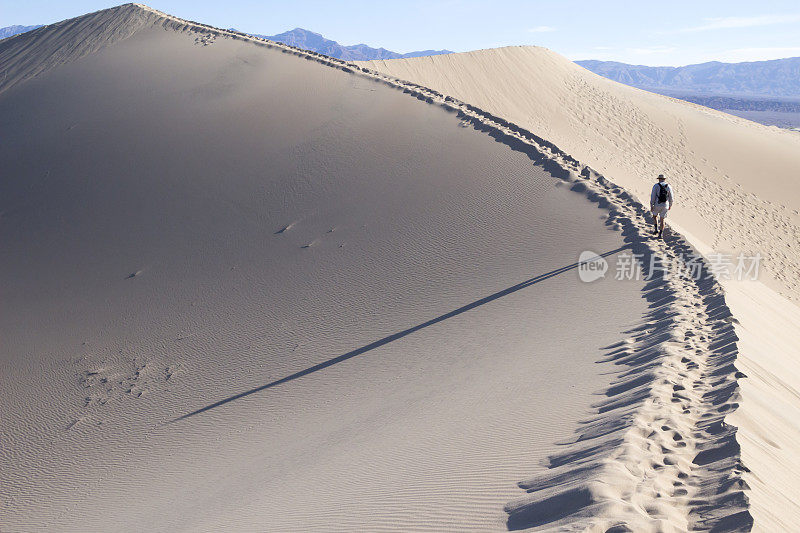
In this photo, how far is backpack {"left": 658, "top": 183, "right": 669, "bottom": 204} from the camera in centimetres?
1010

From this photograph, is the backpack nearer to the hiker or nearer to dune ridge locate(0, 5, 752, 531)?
the hiker

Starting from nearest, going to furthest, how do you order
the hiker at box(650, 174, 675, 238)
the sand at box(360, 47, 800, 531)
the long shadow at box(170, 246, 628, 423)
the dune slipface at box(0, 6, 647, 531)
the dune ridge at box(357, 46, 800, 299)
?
the sand at box(360, 47, 800, 531) < the dune slipface at box(0, 6, 647, 531) < the long shadow at box(170, 246, 628, 423) < the hiker at box(650, 174, 675, 238) < the dune ridge at box(357, 46, 800, 299)

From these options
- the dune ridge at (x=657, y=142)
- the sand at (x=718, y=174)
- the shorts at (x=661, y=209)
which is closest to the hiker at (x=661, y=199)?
the shorts at (x=661, y=209)

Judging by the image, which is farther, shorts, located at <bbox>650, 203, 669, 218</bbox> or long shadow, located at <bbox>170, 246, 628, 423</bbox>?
shorts, located at <bbox>650, 203, 669, 218</bbox>

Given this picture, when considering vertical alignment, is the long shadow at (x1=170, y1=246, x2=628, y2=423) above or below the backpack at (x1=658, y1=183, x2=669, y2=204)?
below

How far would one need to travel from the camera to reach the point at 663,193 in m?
10.1

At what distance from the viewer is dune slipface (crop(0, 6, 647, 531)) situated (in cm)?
582

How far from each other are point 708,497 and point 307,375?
533 centimetres

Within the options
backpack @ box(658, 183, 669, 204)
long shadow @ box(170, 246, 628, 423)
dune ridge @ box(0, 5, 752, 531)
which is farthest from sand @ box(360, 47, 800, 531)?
long shadow @ box(170, 246, 628, 423)

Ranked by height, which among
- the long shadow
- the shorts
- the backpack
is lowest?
the long shadow

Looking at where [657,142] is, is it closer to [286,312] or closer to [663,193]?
[663,193]

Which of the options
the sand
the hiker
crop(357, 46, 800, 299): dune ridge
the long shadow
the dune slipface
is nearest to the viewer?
the sand

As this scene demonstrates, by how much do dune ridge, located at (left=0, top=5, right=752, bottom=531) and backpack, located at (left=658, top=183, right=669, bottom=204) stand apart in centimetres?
169

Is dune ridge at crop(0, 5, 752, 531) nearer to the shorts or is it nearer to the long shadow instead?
the long shadow
